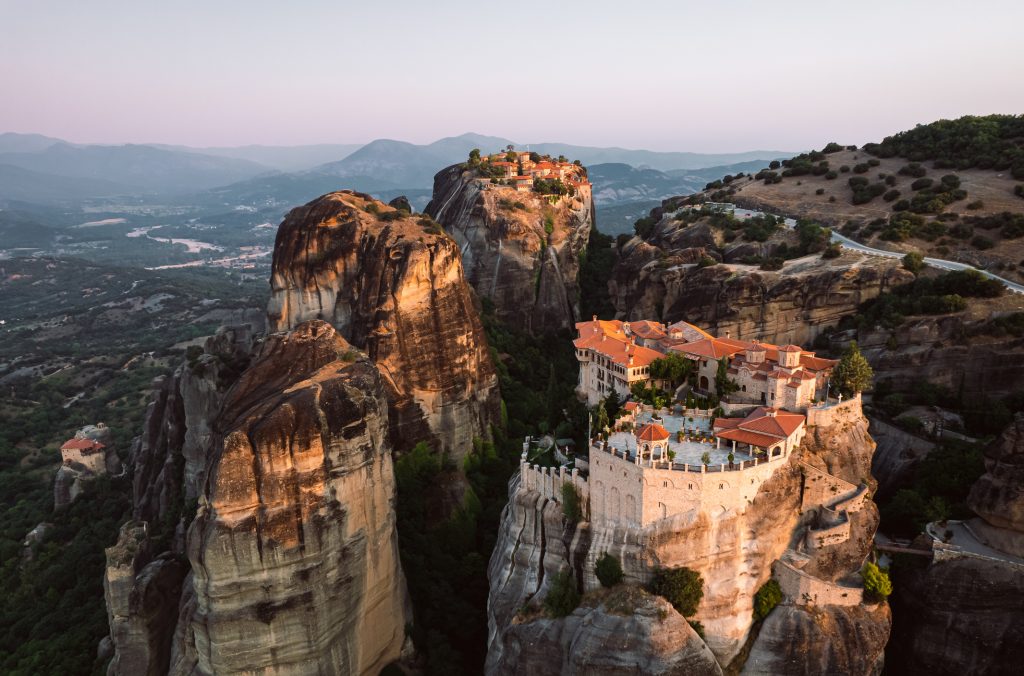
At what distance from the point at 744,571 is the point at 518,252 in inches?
1599

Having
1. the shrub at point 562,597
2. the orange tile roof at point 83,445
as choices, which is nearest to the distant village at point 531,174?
the orange tile roof at point 83,445

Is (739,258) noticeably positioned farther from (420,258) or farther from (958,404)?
(420,258)

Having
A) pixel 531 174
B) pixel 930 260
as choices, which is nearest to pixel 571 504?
pixel 930 260

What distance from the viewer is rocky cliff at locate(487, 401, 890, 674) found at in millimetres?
29312

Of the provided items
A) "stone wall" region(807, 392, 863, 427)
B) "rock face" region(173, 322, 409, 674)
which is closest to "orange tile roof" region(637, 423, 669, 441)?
"stone wall" region(807, 392, 863, 427)

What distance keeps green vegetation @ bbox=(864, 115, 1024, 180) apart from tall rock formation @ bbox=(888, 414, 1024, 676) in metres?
41.5

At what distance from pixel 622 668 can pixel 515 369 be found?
33.1 metres

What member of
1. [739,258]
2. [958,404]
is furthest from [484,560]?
[739,258]

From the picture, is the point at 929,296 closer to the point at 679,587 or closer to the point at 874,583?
the point at 874,583

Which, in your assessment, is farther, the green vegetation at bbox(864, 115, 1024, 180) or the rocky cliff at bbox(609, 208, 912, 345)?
Answer: the green vegetation at bbox(864, 115, 1024, 180)

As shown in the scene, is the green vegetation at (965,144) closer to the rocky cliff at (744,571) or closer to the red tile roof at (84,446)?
the rocky cliff at (744,571)

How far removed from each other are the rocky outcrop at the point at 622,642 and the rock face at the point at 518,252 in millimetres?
37795

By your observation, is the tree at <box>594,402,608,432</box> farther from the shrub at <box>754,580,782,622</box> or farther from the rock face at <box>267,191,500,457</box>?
the rock face at <box>267,191,500,457</box>

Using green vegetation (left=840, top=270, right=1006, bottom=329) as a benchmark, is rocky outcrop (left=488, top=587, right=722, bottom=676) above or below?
below
